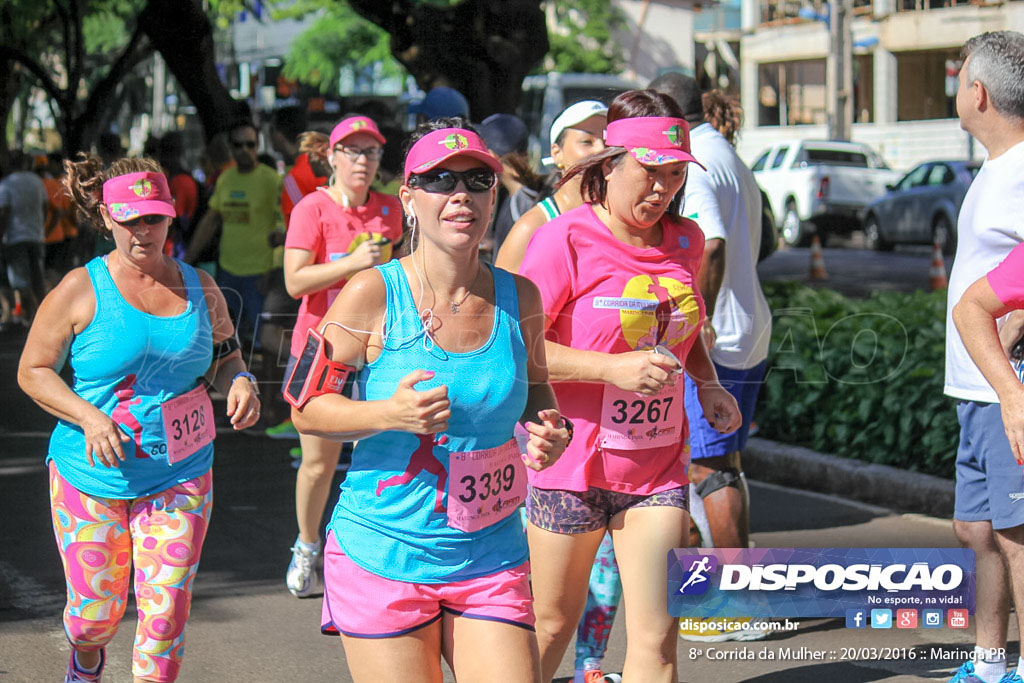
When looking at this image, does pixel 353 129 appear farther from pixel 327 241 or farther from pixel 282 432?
pixel 282 432

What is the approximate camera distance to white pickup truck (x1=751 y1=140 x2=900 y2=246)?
27.8 m

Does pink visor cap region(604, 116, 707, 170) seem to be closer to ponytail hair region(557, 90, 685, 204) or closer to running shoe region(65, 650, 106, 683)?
ponytail hair region(557, 90, 685, 204)

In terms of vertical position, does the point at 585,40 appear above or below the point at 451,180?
below

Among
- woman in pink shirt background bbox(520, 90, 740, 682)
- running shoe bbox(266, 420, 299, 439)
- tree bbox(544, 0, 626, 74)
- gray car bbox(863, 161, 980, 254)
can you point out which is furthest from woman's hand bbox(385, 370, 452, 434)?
tree bbox(544, 0, 626, 74)

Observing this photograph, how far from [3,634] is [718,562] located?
2885mm

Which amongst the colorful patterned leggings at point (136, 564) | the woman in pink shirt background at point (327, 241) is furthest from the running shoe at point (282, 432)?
the colorful patterned leggings at point (136, 564)

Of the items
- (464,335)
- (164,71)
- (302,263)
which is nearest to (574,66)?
(164,71)

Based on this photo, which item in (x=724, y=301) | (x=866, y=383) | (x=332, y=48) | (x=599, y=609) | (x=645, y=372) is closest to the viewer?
(x=645, y=372)

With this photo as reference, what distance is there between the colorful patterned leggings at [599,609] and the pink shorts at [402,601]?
4.29 feet

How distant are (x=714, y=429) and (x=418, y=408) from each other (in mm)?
2402

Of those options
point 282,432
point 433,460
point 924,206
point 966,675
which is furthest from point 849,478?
point 924,206

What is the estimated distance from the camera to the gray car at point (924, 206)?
24078mm

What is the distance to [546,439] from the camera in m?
3.42

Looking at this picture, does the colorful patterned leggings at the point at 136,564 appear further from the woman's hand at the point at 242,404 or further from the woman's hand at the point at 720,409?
the woman's hand at the point at 720,409
